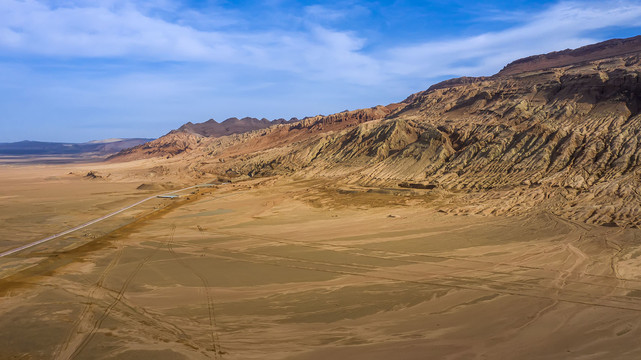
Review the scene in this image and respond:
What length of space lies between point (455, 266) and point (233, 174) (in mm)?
26492

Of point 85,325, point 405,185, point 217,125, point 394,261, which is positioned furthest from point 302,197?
point 217,125

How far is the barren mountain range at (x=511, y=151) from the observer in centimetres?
1530

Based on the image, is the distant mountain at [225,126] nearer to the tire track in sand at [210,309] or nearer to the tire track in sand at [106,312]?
the tire track in sand at [210,309]

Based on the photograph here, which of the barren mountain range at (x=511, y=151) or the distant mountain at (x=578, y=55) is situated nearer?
the barren mountain range at (x=511, y=151)

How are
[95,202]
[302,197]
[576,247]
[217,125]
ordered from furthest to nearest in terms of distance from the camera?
[217,125], [95,202], [302,197], [576,247]

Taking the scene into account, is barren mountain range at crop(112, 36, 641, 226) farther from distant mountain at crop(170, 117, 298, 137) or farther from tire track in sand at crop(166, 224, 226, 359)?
distant mountain at crop(170, 117, 298, 137)

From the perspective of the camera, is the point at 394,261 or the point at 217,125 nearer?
the point at 394,261

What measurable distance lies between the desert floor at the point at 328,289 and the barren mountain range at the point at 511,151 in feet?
8.14

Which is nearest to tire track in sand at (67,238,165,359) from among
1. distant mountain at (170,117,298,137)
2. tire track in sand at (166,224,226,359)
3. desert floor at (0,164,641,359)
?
desert floor at (0,164,641,359)

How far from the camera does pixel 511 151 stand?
2052 cm

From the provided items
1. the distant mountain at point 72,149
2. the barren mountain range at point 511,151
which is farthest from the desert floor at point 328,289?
Result: the distant mountain at point 72,149

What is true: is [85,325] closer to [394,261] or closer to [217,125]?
[394,261]

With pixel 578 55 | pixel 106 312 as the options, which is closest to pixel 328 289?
pixel 106 312

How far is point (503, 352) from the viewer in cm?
555
